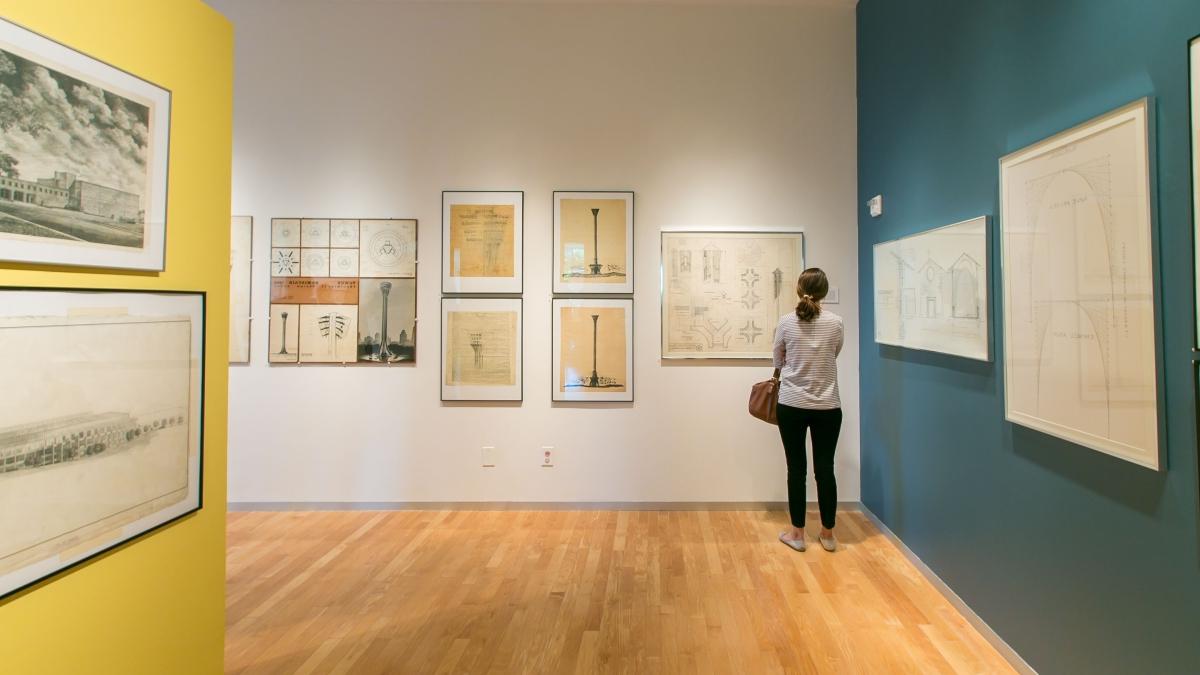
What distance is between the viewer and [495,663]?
210 cm

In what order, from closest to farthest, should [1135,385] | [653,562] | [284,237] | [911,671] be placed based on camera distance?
[1135,385], [911,671], [653,562], [284,237]

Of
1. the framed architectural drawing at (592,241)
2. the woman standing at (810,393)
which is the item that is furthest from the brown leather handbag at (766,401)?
the framed architectural drawing at (592,241)

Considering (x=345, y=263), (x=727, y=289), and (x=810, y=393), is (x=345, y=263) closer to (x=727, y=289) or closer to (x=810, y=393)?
(x=727, y=289)

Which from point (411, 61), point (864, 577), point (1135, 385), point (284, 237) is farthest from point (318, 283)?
point (1135, 385)

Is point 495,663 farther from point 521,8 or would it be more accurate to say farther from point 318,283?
point 521,8

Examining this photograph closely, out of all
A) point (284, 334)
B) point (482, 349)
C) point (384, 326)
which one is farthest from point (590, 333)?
point (284, 334)

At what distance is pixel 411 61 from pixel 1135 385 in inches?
165

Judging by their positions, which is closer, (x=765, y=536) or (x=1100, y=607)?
(x=1100, y=607)

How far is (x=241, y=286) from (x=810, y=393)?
3.80m

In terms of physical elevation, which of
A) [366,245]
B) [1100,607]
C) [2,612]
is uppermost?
[366,245]

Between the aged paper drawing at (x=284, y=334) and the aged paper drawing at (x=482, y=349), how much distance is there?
1.05m

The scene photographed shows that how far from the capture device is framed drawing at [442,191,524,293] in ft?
12.4

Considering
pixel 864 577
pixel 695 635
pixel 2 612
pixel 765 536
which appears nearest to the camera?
pixel 2 612

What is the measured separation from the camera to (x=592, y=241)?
3.79 m
